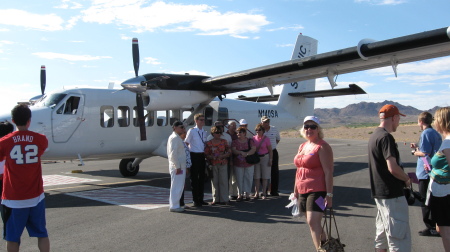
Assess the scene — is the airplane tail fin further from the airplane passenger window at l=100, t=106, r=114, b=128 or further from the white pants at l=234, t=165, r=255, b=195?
the white pants at l=234, t=165, r=255, b=195

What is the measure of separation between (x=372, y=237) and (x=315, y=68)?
543 cm

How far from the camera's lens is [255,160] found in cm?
821

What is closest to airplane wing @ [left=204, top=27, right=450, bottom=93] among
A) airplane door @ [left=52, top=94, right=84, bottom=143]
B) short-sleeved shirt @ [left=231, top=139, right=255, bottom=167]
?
short-sleeved shirt @ [left=231, top=139, right=255, bottom=167]

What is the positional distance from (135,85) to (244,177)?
4361 millimetres

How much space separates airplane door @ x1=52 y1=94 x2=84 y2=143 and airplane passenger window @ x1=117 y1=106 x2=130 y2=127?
1149mm

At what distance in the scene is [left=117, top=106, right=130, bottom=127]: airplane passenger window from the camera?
11.3m

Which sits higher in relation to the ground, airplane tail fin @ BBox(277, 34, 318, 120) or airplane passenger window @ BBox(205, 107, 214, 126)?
airplane tail fin @ BBox(277, 34, 318, 120)

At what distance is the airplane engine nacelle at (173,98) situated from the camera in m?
10.8

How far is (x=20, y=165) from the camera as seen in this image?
3975mm

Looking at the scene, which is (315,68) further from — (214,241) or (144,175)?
(144,175)

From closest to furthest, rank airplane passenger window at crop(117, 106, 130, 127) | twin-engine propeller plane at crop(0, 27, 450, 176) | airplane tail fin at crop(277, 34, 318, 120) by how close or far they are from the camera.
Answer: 1. twin-engine propeller plane at crop(0, 27, 450, 176)
2. airplane passenger window at crop(117, 106, 130, 127)
3. airplane tail fin at crop(277, 34, 318, 120)

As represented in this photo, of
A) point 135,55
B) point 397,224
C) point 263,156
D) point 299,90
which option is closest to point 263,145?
point 263,156

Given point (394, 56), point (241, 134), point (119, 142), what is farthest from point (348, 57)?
point (119, 142)

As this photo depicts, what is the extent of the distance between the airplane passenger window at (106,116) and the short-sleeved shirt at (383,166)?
8561mm
